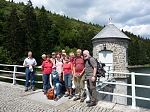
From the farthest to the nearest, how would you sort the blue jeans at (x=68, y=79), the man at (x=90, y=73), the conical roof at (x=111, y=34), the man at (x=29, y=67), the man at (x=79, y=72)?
the conical roof at (x=111, y=34) → the man at (x=29, y=67) → the blue jeans at (x=68, y=79) → the man at (x=79, y=72) → the man at (x=90, y=73)

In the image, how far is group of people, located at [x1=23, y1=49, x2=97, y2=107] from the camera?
15.1 ft

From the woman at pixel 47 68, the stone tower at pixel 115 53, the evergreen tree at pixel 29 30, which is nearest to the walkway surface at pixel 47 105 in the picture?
the woman at pixel 47 68

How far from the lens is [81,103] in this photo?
194 inches

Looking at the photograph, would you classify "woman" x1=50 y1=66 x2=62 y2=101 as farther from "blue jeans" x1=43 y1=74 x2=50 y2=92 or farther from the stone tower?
the stone tower

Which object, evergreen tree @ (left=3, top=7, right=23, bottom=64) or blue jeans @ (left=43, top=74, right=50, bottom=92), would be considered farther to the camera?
evergreen tree @ (left=3, top=7, right=23, bottom=64)

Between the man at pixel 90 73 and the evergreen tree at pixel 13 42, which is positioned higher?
the evergreen tree at pixel 13 42

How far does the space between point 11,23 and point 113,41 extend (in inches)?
926

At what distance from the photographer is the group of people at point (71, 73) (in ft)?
15.1

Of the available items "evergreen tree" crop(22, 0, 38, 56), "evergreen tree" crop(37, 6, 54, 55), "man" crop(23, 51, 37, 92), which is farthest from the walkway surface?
"evergreen tree" crop(37, 6, 54, 55)

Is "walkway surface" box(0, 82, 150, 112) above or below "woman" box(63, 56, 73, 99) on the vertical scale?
below

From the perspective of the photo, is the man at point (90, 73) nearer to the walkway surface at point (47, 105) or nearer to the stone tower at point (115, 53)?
the walkway surface at point (47, 105)

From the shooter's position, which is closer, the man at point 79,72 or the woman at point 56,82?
the man at point 79,72

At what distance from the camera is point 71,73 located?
5.36 metres

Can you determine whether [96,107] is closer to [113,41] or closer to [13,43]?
[113,41]
